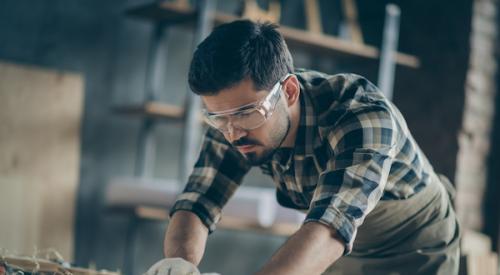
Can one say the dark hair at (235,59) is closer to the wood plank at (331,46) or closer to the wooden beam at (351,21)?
the wood plank at (331,46)

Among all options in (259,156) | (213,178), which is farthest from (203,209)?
(259,156)

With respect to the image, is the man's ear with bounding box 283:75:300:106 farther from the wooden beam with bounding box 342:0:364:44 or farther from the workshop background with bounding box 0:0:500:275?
the wooden beam with bounding box 342:0:364:44

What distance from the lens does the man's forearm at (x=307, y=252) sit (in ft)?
4.56

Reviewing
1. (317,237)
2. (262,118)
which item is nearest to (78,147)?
(262,118)

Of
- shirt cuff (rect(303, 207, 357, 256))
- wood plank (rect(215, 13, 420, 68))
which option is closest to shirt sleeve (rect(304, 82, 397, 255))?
shirt cuff (rect(303, 207, 357, 256))

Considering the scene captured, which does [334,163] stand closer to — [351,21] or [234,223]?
[234,223]

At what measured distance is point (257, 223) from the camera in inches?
121

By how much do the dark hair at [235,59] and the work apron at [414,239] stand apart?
1.61ft

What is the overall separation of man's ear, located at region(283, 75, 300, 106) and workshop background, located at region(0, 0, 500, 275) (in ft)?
4.31

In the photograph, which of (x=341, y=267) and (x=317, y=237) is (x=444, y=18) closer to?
(x=341, y=267)

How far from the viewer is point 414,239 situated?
1803mm

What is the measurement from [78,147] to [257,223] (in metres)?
0.90

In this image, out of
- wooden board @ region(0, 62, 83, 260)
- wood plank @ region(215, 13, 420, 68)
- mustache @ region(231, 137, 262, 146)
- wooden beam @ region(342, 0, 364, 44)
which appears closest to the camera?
mustache @ region(231, 137, 262, 146)

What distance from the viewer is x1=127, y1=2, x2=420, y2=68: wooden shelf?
9.86ft
